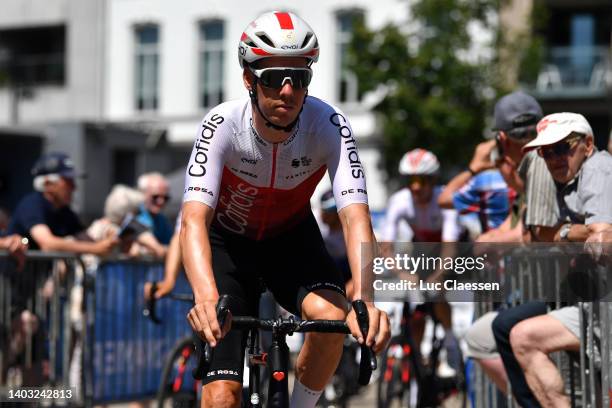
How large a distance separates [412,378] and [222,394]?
4918 millimetres

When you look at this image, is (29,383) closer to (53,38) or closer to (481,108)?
(481,108)

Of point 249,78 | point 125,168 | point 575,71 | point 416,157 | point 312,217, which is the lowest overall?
point 312,217

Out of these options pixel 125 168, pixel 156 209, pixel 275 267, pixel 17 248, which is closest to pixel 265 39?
pixel 275 267

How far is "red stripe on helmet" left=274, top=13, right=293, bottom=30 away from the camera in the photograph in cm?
532

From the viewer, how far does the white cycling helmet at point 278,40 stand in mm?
5289

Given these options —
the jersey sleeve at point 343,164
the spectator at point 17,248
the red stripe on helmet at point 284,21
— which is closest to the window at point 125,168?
the spectator at point 17,248

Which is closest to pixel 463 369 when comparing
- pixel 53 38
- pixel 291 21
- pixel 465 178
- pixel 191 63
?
pixel 465 178

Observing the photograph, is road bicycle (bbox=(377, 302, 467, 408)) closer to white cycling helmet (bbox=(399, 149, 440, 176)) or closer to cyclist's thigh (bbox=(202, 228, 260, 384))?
white cycling helmet (bbox=(399, 149, 440, 176))

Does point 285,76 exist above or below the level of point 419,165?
below

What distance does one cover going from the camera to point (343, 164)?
5586 millimetres

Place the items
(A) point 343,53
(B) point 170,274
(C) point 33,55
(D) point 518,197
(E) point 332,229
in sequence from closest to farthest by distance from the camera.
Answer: (D) point 518,197, (B) point 170,274, (E) point 332,229, (A) point 343,53, (C) point 33,55

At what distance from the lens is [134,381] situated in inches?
446

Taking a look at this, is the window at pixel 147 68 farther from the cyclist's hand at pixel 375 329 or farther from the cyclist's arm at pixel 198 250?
the cyclist's hand at pixel 375 329

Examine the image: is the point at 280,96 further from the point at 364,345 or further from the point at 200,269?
the point at 364,345
